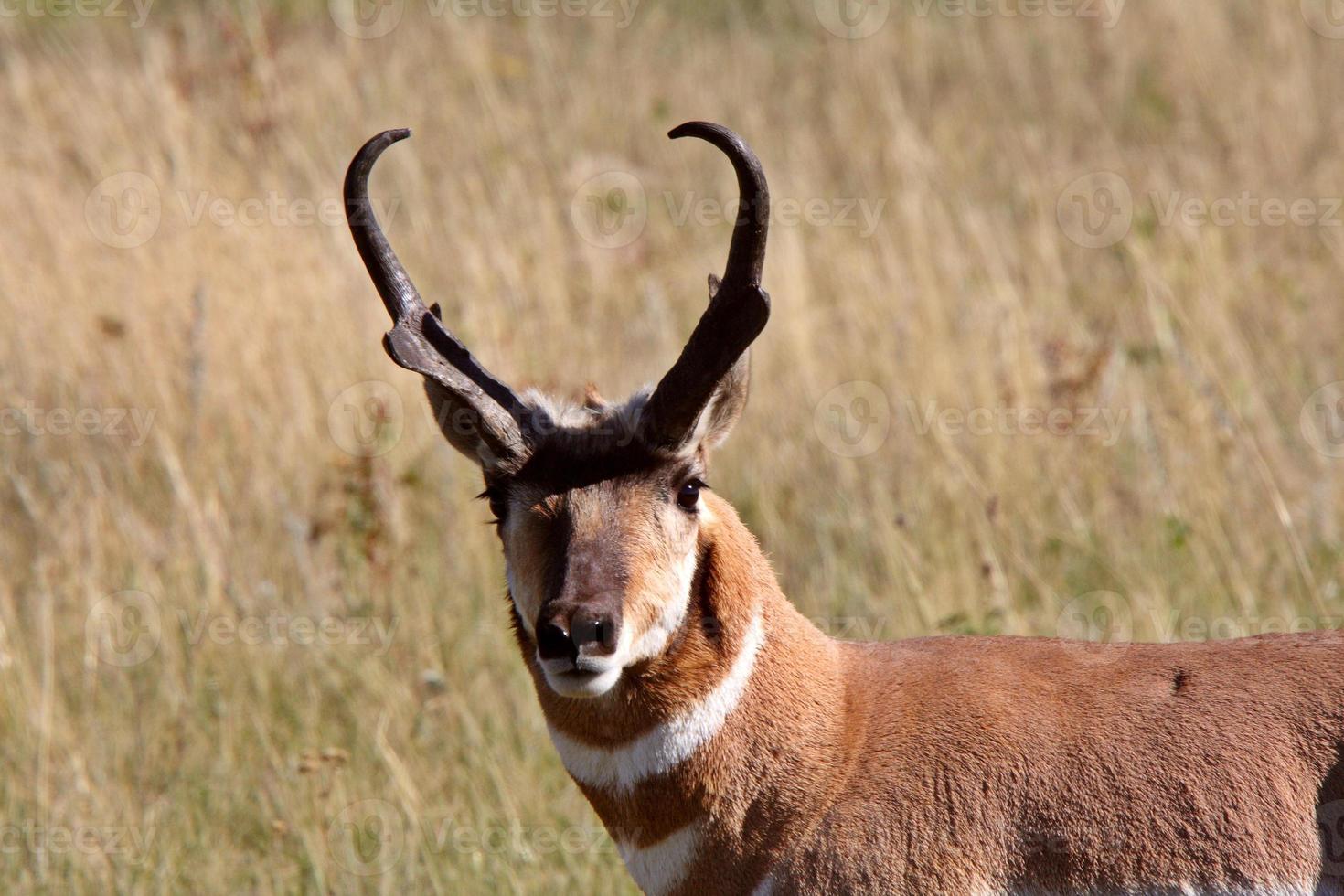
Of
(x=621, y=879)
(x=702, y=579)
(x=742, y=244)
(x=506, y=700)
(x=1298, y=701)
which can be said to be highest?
(x=742, y=244)

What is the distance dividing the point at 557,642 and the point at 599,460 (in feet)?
1.99

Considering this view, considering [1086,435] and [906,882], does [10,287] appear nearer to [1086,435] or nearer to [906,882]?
[1086,435]

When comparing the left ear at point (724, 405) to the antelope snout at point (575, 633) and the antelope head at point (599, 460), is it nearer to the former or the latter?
the antelope head at point (599, 460)

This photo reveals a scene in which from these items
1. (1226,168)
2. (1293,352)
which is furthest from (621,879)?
(1226,168)

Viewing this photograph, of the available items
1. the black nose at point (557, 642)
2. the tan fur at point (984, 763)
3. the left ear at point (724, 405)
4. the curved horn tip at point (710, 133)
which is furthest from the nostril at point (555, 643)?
the curved horn tip at point (710, 133)

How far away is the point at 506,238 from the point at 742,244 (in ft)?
21.8

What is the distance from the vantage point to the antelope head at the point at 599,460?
11.3ft

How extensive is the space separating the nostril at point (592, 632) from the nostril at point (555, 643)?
0.05 feet

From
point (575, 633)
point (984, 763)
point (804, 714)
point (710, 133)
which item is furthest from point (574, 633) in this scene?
point (710, 133)

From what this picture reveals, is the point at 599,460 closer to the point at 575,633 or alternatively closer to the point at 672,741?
the point at 575,633

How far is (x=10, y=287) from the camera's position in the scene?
8.86m

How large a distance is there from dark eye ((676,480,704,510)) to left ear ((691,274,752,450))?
0.43ft

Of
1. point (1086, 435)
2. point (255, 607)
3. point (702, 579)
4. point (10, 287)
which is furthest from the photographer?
point (10, 287)

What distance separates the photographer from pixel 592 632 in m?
3.32
